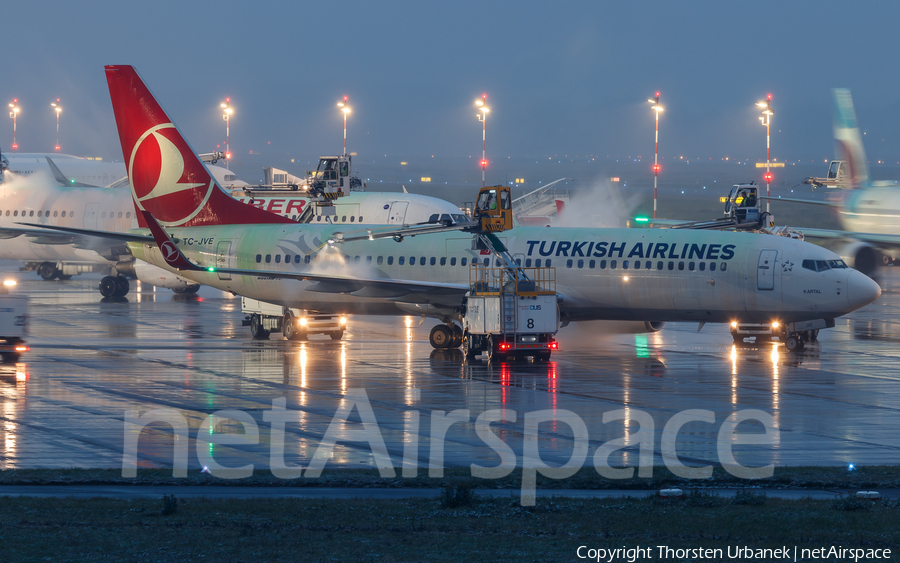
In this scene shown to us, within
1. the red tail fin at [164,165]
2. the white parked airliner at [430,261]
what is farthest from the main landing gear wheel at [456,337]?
the red tail fin at [164,165]

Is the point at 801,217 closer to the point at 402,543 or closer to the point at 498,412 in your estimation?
the point at 498,412

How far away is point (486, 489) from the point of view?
1664 cm

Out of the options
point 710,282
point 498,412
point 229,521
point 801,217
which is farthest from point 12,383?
point 801,217

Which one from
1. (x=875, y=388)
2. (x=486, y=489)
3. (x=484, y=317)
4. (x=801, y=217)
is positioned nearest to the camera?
(x=486, y=489)

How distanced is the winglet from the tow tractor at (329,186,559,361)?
28.4 feet

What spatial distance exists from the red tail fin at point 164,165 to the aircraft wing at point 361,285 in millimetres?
5806

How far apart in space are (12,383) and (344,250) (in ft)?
50.7

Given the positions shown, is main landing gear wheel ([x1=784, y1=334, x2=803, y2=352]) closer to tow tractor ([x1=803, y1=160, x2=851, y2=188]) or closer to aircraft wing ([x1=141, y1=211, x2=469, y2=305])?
aircraft wing ([x1=141, y1=211, x2=469, y2=305])

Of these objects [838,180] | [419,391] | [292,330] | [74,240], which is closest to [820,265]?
[419,391]

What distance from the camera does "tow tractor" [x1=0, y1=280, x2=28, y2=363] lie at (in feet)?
112

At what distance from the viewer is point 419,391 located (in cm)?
2791

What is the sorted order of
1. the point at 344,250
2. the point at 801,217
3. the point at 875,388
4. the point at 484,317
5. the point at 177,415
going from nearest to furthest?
the point at 177,415 < the point at 875,388 < the point at 484,317 < the point at 344,250 < the point at 801,217

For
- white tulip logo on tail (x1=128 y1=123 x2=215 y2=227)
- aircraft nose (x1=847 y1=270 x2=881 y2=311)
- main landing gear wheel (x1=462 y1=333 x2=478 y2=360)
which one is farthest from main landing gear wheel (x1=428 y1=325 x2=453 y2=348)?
aircraft nose (x1=847 y1=270 x2=881 y2=311)

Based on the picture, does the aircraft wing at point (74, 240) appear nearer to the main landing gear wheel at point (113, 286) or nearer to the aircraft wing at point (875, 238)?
the main landing gear wheel at point (113, 286)
